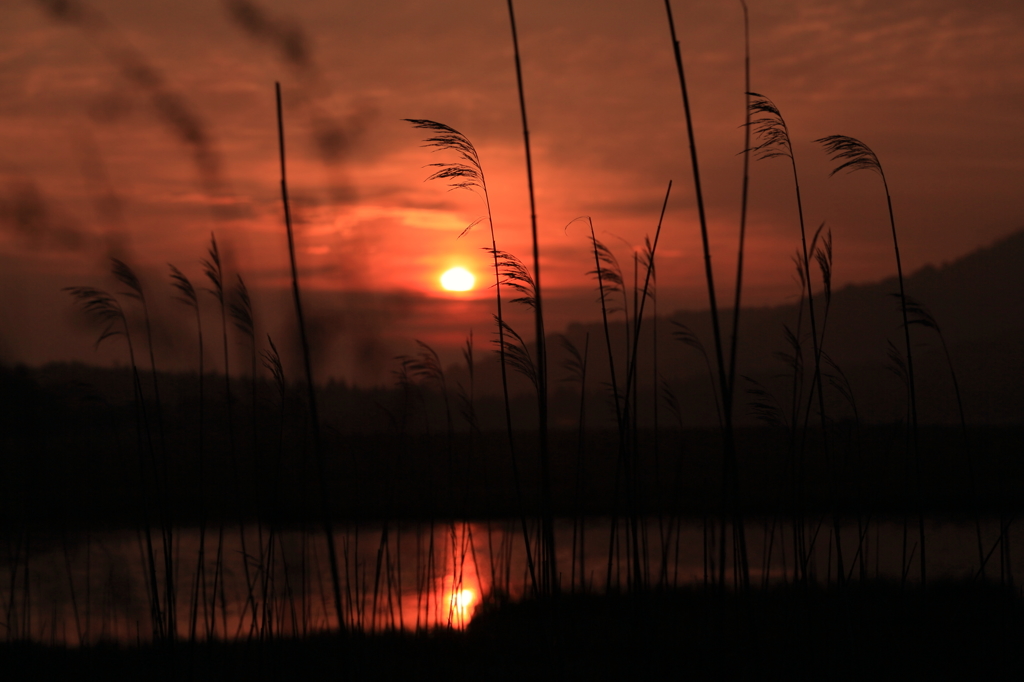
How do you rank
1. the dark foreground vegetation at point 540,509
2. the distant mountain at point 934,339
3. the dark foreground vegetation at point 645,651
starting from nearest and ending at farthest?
1. the dark foreground vegetation at point 540,509
2. the dark foreground vegetation at point 645,651
3. the distant mountain at point 934,339

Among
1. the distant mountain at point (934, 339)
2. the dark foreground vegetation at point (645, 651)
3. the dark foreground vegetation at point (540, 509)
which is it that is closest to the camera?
the dark foreground vegetation at point (540, 509)

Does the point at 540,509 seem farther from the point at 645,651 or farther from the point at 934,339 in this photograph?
the point at 934,339

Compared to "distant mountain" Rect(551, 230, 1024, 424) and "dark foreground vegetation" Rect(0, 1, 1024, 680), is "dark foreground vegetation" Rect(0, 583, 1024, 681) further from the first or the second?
"distant mountain" Rect(551, 230, 1024, 424)

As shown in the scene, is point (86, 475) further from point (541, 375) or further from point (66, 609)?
point (541, 375)

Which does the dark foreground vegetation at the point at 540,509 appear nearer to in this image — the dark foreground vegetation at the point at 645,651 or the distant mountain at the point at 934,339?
the dark foreground vegetation at the point at 645,651

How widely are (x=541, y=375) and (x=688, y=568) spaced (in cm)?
784

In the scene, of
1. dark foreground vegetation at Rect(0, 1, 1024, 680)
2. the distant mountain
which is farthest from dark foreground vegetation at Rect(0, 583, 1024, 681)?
the distant mountain

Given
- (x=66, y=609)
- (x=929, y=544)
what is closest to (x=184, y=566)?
(x=66, y=609)

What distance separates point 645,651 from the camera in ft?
8.84

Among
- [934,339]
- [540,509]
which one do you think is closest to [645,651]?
[540,509]

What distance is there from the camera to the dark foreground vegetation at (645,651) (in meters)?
3.22

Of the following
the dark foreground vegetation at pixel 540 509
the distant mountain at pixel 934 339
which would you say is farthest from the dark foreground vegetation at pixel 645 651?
the distant mountain at pixel 934 339

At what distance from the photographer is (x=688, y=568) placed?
9156mm

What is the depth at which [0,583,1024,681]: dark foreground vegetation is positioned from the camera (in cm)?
322
